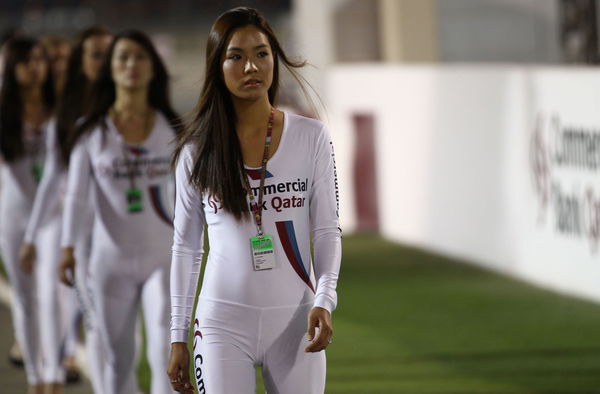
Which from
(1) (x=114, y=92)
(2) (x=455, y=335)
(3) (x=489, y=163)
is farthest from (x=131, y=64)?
(3) (x=489, y=163)

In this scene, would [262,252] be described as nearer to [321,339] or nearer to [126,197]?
[321,339]

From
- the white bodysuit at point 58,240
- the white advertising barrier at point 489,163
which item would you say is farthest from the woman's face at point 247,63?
the white advertising barrier at point 489,163

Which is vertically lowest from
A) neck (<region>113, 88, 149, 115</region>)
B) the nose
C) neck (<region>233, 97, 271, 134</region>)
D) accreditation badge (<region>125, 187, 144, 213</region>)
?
accreditation badge (<region>125, 187, 144, 213</region>)

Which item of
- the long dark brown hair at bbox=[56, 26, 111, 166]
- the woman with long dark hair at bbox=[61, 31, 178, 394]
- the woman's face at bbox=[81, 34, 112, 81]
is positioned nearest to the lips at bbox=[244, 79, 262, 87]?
the woman with long dark hair at bbox=[61, 31, 178, 394]

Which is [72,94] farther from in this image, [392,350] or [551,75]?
[551,75]

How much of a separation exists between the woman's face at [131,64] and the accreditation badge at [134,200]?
1.60 feet

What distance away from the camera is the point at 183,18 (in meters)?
42.8

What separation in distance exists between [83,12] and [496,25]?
1670 centimetres

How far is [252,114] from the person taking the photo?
4.73 metres

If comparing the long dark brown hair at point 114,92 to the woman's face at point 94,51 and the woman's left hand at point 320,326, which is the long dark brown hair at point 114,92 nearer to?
the woman's face at point 94,51

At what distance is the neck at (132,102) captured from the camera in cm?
693

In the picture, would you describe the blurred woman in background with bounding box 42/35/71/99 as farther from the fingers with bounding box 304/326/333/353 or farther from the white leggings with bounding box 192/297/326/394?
the fingers with bounding box 304/326/333/353

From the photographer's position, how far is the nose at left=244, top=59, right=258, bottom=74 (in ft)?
15.1

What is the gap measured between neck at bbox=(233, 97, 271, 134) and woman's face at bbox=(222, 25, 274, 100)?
7 centimetres
